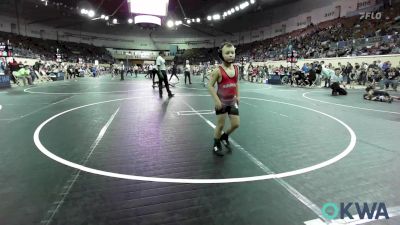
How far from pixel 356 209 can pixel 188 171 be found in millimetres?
2029

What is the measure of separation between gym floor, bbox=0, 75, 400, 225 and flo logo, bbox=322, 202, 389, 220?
7cm

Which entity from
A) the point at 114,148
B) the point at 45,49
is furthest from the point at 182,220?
the point at 45,49

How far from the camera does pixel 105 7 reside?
4706 cm

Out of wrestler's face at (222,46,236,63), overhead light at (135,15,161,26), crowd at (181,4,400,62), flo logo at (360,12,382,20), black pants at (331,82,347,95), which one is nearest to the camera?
wrestler's face at (222,46,236,63)

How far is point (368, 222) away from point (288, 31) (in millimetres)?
46795

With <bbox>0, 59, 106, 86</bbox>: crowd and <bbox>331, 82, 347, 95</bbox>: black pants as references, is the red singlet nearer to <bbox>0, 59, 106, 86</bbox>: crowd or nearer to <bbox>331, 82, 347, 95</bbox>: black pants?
<bbox>331, 82, 347, 95</bbox>: black pants

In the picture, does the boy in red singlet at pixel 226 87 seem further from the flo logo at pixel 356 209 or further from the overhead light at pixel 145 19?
the overhead light at pixel 145 19

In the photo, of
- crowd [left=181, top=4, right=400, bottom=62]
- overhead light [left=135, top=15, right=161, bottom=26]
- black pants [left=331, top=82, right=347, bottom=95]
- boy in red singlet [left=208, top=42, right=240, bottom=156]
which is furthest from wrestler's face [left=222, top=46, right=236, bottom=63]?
overhead light [left=135, top=15, right=161, bottom=26]

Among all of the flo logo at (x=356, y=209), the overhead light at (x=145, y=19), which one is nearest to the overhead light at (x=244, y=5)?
the overhead light at (x=145, y=19)

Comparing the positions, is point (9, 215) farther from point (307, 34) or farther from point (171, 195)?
point (307, 34)

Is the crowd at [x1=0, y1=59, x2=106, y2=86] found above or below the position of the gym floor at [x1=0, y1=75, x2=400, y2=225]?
above

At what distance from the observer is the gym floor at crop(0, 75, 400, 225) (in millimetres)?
2854

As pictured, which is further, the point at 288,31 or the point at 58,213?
the point at 288,31

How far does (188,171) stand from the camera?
4008mm
